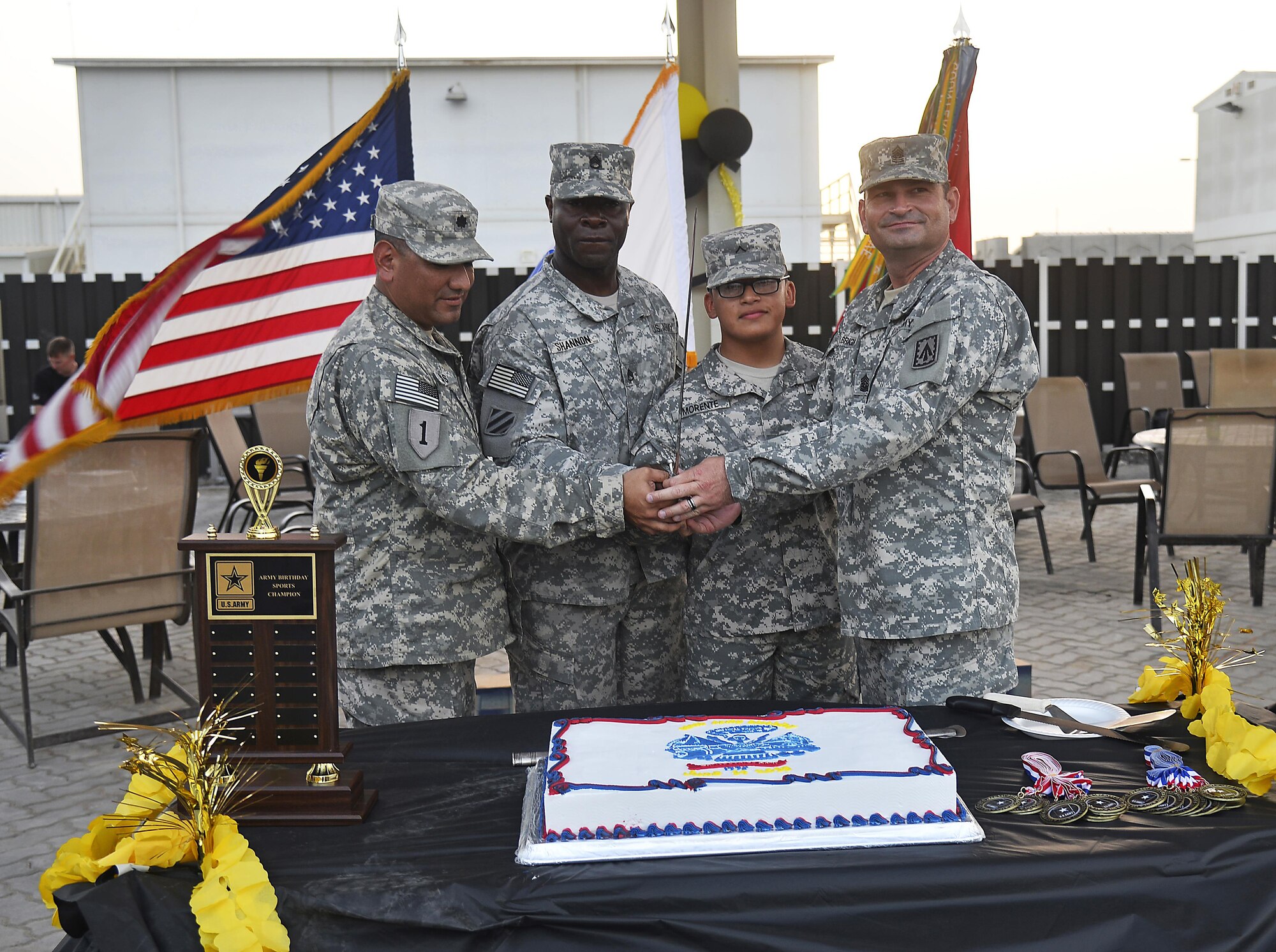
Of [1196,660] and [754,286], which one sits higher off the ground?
[754,286]

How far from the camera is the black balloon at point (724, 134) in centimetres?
497

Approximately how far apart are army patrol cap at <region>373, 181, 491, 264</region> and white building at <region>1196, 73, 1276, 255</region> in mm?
23718

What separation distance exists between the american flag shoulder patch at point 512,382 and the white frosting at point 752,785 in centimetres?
125

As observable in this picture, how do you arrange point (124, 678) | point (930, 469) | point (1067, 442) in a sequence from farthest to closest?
point (1067, 442), point (124, 678), point (930, 469)

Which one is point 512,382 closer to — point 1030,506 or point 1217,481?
point 1217,481

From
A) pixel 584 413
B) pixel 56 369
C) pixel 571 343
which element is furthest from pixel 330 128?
pixel 584 413

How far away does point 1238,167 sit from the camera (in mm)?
24406

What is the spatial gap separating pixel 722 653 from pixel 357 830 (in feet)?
4.58

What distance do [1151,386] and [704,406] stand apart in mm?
9939

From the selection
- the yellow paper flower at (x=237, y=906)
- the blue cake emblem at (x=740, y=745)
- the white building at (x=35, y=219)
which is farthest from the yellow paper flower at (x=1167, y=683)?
the white building at (x=35, y=219)

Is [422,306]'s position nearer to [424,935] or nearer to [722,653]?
[722,653]

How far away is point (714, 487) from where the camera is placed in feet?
7.87

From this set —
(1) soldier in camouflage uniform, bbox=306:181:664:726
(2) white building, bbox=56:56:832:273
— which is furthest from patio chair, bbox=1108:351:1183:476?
(1) soldier in camouflage uniform, bbox=306:181:664:726

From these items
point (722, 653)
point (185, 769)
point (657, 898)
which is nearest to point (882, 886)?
point (657, 898)
